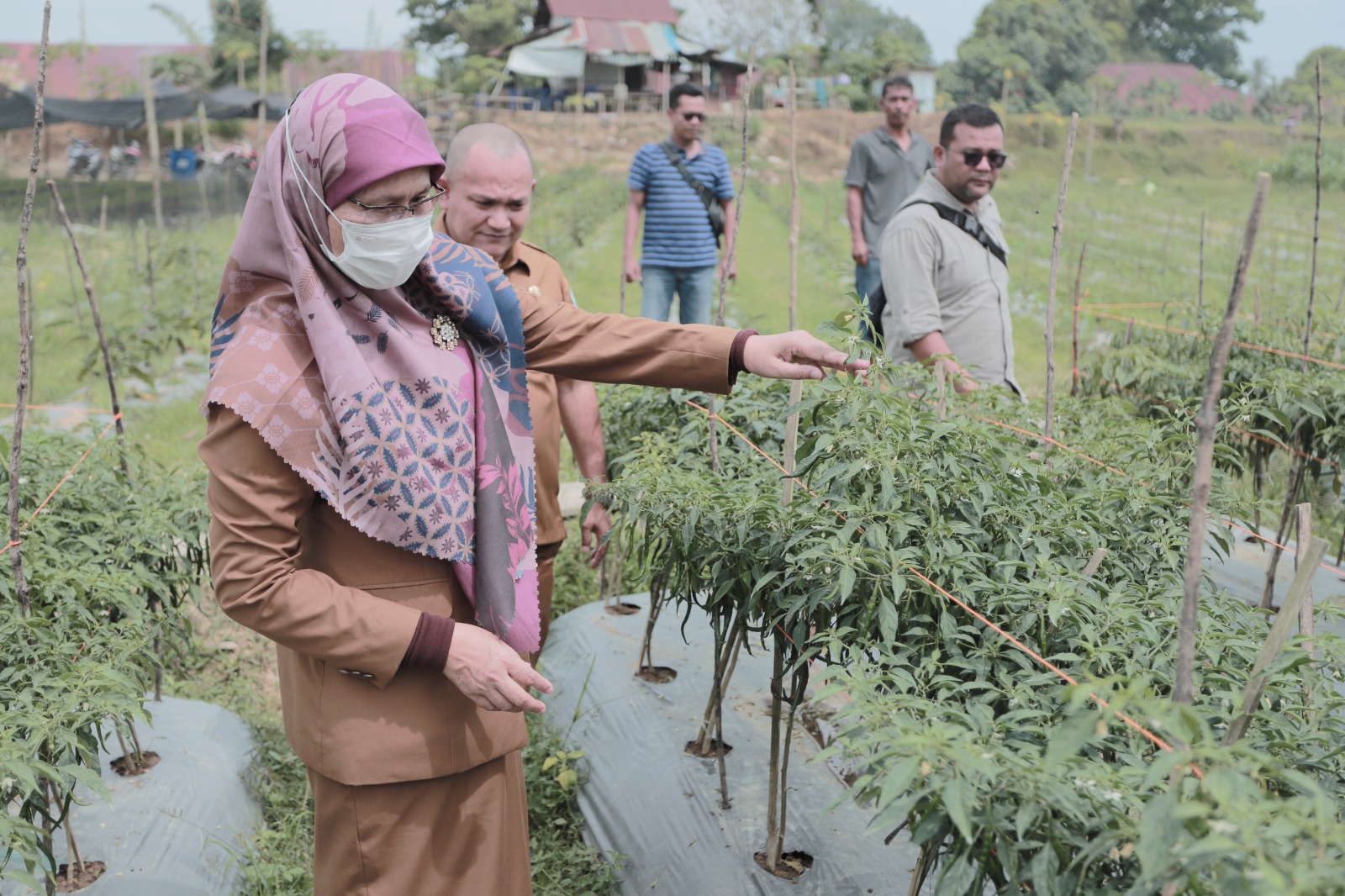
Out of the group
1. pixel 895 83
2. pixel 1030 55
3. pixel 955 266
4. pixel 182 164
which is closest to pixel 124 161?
pixel 182 164

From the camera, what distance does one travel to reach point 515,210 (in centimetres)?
296

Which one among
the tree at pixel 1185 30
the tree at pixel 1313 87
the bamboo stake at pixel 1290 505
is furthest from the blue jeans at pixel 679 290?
the tree at pixel 1185 30

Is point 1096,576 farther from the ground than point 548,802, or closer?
farther from the ground

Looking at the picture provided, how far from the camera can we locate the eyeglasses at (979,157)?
374 cm

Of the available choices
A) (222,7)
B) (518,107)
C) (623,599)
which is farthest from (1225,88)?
(623,599)

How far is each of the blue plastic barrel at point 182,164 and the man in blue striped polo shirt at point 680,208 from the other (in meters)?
23.2

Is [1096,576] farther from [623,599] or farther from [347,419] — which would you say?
[623,599]

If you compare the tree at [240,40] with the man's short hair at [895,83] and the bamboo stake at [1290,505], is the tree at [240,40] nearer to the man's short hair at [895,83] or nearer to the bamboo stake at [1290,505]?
the man's short hair at [895,83]

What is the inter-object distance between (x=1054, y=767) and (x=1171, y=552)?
927 mm

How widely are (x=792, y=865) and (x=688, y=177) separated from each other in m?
4.03

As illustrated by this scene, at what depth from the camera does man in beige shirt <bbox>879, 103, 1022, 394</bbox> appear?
3.71m

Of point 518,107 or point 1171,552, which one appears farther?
point 518,107

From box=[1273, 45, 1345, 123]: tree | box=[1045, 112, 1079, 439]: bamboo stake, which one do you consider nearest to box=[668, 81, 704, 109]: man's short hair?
box=[1045, 112, 1079, 439]: bamboo stake

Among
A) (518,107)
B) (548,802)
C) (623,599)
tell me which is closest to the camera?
(548,802)
